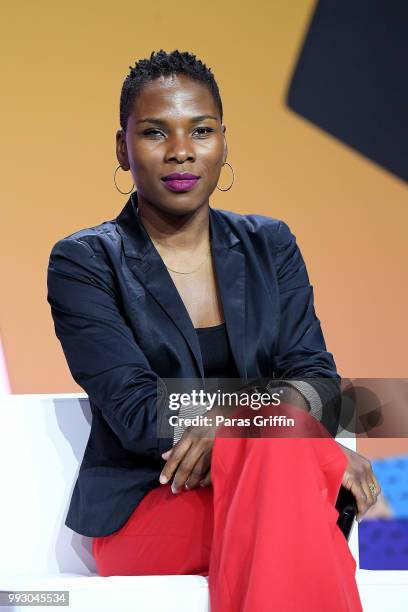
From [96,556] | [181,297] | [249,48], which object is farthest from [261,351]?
[249,48]

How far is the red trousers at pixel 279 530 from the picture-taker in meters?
1.36

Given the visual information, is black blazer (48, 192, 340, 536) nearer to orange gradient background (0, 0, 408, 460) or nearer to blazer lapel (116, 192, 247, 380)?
blazer lapel (116, 192, 247, 380)

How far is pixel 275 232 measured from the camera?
2039 mm

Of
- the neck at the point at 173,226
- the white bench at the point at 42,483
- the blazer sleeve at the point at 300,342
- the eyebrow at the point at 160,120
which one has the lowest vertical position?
the white bench at the point at 42,483

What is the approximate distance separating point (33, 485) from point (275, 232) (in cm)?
70

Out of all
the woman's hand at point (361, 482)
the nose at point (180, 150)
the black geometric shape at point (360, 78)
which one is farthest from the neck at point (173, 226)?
the black geometric shape at point (360, 78)

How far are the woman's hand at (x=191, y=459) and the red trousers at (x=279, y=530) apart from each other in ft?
0.25

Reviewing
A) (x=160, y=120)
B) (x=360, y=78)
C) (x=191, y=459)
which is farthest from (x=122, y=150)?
(x=360, y=78)

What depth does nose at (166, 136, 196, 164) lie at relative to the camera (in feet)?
6.07

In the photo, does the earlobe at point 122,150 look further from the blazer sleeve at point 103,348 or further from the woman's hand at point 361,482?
the woman's hand at point 361,482

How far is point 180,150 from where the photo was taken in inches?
72.9

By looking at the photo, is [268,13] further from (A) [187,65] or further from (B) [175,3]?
(A) [187,65]

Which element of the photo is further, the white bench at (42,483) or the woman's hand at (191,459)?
the white bench at (42,483)

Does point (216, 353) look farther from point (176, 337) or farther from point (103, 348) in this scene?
point (103, 348)
